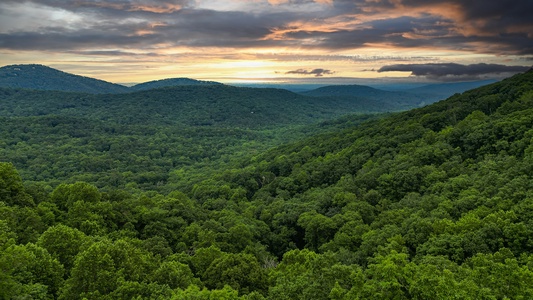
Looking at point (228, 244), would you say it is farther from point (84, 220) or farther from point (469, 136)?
point (469, 136)

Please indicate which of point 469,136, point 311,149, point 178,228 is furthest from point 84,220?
point 311,149

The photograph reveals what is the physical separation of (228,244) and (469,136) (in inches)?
2093

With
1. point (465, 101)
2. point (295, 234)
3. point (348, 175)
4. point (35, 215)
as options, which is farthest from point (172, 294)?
point (465, 101)

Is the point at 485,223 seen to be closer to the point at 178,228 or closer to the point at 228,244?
the point at 228,244

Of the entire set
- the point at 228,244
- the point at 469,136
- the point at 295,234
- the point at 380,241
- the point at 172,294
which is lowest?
the point at 295,234

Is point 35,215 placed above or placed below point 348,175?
above

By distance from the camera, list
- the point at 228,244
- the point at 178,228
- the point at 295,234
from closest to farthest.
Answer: the point at 228,244 < the point at 178,228 < the point at 295,234

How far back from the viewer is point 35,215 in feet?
118

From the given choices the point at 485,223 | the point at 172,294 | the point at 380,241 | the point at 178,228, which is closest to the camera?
the point at 172,294

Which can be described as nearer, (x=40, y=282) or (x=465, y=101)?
(x=40, y=282)

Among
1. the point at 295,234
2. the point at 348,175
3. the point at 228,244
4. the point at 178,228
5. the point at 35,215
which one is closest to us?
the point at 35,215

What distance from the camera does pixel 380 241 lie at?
3903 cm

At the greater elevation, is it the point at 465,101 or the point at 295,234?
the point at 465,101

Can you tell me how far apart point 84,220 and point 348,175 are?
57502 mm
